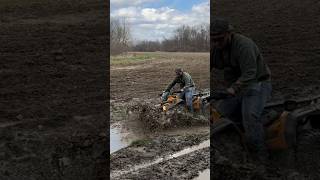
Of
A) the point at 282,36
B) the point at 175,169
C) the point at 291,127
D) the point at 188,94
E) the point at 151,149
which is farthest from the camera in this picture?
the point at 188,94

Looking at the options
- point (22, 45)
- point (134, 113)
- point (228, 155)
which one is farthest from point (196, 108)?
point (22, 45)

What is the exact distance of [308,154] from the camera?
4.42m

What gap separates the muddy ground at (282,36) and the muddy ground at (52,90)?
129 centimetres

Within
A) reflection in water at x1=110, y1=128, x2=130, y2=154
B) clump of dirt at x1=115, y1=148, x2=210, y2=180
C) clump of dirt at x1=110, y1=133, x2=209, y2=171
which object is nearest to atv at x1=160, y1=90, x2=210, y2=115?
clump of dirt at x1=110, y1=133, x2=209, y2=171

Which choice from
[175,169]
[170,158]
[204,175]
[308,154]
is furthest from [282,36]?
[170,158]

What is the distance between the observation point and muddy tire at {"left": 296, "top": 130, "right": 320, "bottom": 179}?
4395mm

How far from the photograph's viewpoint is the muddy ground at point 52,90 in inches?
177

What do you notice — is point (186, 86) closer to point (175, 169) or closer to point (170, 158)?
point (170, 158)

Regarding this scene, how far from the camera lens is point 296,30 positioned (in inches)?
175

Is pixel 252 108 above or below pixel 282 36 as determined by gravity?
below

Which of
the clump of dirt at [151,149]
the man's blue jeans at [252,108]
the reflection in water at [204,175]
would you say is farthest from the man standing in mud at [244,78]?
the clump of dirt at [151,149]

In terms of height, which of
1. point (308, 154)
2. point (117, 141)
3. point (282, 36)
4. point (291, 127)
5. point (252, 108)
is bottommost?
point (117, 141)

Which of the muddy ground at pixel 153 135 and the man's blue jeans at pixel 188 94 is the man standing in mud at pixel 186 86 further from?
the muddy ground at pixel 153 135

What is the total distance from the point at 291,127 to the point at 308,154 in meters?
0.31
